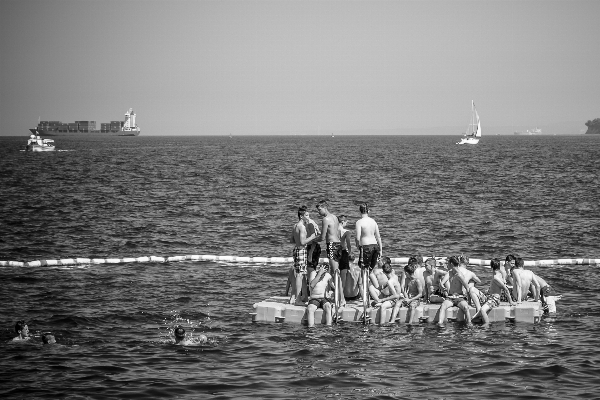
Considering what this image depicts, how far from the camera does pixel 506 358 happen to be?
20547mm

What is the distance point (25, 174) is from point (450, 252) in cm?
6613

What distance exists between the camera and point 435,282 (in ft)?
79.1

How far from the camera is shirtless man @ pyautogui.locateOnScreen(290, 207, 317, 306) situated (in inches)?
878

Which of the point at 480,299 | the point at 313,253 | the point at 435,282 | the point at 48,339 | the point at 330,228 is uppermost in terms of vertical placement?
the point at 330,228

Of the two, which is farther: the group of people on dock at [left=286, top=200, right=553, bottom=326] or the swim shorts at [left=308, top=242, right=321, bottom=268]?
the swim shorts at [left=308, top=242, right=321, bottom=268]

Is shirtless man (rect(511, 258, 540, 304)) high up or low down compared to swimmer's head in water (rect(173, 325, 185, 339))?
up

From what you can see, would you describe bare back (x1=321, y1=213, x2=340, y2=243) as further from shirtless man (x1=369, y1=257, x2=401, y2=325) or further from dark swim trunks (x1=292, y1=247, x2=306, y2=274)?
shirtless man (x1=369, y1=257, x2=401, y2=325)

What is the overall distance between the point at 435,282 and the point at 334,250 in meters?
3.32

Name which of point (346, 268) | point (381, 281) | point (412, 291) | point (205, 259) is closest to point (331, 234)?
point (346, 268)

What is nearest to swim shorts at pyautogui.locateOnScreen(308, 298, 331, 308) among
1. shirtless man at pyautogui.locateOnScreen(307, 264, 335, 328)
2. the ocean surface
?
shirtless man at pyautogui.locateOnScreen(307, 264, 335, 328)

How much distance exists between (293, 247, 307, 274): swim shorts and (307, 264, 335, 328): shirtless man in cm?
34

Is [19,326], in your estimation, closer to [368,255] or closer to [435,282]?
[368,255]

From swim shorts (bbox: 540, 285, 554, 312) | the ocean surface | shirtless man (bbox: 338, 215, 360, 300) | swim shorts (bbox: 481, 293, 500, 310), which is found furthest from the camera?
swim shorts (bbox: 540, 285, 554, 312)

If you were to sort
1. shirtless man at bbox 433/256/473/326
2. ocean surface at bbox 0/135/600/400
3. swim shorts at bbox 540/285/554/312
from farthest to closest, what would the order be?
swim shorts at bbox 540/285/554/312 → shirtless man at bbox 433/256/473/326 → ocean surface at bbox 0/135/600/400
